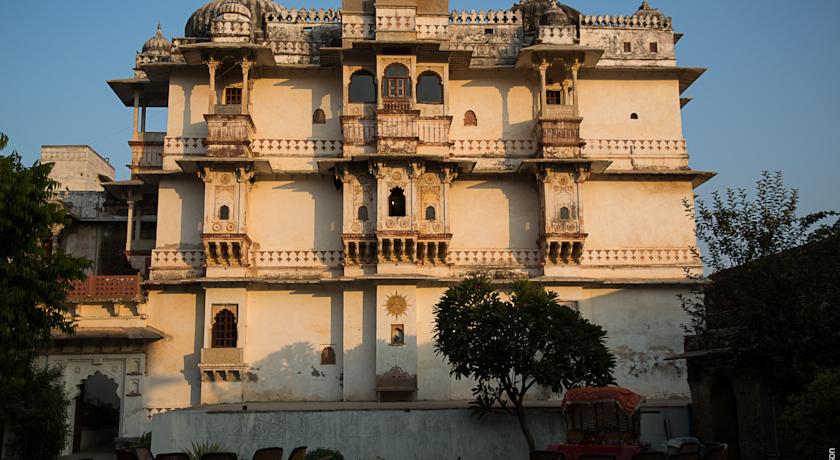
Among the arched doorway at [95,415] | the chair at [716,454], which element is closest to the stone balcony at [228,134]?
the arched doorway at [95,415]

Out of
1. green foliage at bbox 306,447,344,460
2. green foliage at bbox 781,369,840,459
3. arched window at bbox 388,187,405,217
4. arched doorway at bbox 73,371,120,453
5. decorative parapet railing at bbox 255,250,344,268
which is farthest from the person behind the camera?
decorative parapet railing at bbox 255,250,344,268

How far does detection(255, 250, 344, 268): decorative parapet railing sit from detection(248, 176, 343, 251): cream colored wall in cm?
19

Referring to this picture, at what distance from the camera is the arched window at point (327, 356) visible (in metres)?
25.9

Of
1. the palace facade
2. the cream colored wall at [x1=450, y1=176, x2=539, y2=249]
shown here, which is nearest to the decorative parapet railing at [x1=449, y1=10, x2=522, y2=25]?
the palace facade

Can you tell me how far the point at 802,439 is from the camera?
14.3m

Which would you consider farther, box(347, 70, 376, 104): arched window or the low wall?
box(347, 70, 376, 104): arched window

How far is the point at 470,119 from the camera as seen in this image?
28.0 metres

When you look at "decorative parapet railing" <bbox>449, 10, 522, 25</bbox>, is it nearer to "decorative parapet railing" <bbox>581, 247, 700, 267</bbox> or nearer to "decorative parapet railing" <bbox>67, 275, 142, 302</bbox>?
"decorative parapet railing" <bbox>581, 247, 700, 267</bbox>

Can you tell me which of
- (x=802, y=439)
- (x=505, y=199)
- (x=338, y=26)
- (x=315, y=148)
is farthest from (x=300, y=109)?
(x=802, y=439)

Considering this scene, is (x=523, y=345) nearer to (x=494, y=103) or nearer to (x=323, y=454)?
(x=323, y=454)

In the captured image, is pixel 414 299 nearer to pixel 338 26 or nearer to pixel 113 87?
pixel 338 26

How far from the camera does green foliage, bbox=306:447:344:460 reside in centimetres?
1911

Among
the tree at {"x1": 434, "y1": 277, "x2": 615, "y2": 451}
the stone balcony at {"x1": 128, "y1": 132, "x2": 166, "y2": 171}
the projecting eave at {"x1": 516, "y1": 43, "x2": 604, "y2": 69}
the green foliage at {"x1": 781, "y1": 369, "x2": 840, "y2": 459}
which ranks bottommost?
the green foliage at {"x1": 781, "y1": 369, "x2": 840, "y2": 459}

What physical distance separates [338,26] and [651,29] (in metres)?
10.8
